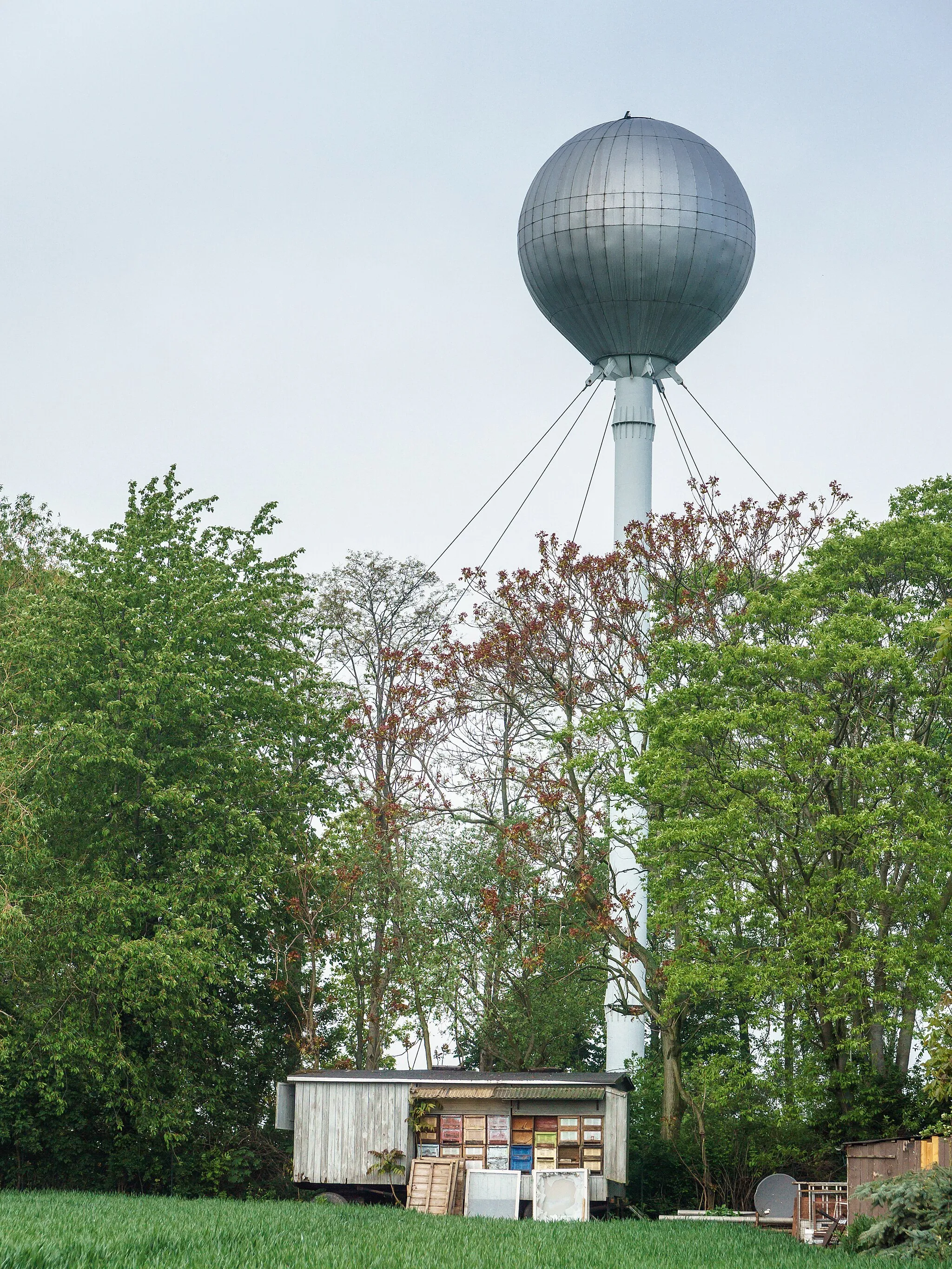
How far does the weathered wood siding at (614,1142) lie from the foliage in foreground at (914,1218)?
→ 10064 mm

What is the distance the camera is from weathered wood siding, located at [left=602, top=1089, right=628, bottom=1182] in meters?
29.8

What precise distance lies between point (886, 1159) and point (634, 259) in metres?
24.1

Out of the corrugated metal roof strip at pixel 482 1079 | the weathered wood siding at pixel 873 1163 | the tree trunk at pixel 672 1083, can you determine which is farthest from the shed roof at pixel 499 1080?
the weathered wood siding at pixel 873 1163

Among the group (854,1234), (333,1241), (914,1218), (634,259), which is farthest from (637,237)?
Result: (333,1241)

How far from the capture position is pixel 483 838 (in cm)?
4056

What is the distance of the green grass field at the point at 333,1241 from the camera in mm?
14547

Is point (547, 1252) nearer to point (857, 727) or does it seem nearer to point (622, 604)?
point (857, 727)

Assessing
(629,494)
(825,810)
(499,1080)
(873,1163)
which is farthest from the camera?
(629,494)

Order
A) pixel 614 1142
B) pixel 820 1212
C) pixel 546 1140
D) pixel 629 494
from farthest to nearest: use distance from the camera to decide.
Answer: pixel 629 494 < pixel 546 1140 < pixel 614 1142 < pixel 820 1212

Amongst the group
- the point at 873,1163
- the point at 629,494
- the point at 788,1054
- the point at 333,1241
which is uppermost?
Answer: the point at 629,494

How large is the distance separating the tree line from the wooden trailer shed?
8.04 ft

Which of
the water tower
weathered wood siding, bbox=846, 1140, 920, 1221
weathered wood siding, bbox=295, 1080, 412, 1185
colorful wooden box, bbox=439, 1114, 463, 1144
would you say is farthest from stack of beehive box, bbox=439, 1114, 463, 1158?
weathered wood siding, bbox=846, 1140, 920, 1221

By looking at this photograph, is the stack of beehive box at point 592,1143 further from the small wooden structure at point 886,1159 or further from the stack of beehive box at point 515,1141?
the small wooden structure at point 886,1159

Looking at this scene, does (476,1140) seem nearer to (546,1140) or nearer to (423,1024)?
(546,1140)
